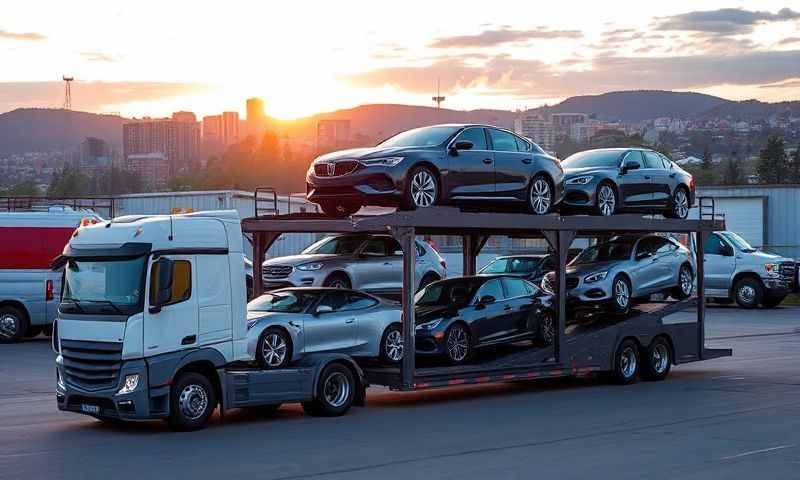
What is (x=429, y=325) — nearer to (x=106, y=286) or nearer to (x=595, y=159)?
(x=595, y=159)

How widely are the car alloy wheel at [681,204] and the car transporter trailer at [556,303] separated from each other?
0.26m

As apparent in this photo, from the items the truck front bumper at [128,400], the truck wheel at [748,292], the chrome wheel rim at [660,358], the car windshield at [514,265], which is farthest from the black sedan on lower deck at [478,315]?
the truck wheel at [748,292]

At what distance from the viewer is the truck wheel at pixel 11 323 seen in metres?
27.2

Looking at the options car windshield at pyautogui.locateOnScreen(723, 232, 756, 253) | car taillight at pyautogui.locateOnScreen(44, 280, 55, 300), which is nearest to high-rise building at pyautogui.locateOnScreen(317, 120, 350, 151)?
car windshield at pyautogui.locateOnScreen(723, 232, 756, 253)

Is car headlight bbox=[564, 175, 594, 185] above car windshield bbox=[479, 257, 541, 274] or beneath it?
above

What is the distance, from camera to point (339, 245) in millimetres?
22625

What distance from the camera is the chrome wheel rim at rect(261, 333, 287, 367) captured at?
1599 cm

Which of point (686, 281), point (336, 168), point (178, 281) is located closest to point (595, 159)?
point (686, 281)

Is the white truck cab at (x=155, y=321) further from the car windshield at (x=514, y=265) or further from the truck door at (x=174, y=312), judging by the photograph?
the car windshield at (x=514, y=265)

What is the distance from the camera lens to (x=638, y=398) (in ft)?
61.6

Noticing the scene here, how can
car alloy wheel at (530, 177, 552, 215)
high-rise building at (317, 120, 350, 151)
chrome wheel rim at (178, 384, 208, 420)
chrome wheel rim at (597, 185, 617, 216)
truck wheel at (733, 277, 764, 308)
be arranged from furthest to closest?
high-rise building at (317, 120, 350, 151)
truck wheel at (733, 277, 764, 308)
chrome wheel rim at (597, 185, 617, 216)
car alloy wheel at (530, 177, 552, 215)
chrome wheel rim at (178, 384, 208, 420)

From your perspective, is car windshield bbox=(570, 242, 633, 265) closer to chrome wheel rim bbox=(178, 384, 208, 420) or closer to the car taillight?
chrome wheel rim bbox=(178, 384, 208, 420)

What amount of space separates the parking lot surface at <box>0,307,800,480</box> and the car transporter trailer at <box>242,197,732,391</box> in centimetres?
48

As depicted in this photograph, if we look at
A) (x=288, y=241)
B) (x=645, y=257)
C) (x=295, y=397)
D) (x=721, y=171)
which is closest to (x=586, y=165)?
(x=645, y=257)
